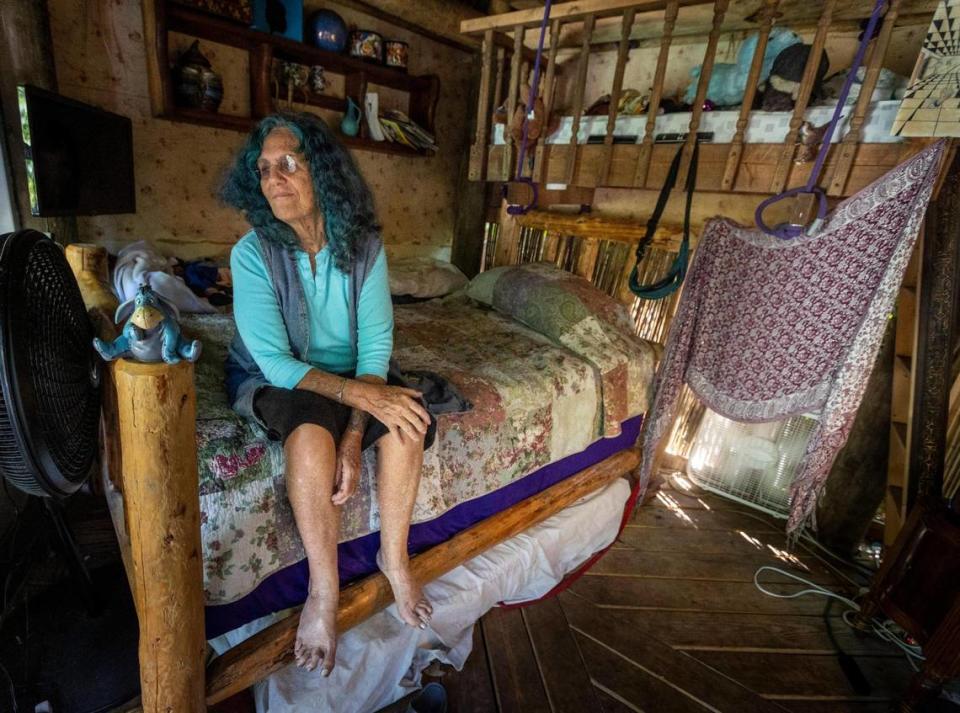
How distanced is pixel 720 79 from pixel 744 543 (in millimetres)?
2238

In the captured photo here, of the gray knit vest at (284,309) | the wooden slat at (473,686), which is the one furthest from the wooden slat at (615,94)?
the wooden slat at (473,686)

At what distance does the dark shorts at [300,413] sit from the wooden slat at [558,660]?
43.0 inches

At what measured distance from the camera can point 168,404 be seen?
2.38 ft

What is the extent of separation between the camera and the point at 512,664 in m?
1.62

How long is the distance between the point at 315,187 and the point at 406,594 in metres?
1.20

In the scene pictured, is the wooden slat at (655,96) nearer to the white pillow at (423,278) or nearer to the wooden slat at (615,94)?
the wooden slat at (615,94)

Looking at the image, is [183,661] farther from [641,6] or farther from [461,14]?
[461,14]

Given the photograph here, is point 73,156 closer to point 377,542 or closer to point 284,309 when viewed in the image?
point 284,309

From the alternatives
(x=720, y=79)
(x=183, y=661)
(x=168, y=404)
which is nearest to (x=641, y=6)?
(x=720, y=79)

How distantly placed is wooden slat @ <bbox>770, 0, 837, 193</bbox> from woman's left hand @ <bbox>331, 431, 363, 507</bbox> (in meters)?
1.72

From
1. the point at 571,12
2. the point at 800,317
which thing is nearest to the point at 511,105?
the point at 571,12

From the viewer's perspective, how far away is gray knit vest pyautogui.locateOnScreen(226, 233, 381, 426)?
127 centimetres

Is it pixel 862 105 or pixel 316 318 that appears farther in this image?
pixel 862 105

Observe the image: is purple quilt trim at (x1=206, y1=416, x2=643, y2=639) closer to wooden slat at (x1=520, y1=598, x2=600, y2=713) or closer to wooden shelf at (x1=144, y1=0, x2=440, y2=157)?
wooden slat at (x1=520, y1=598, x2=600, y2=713)
